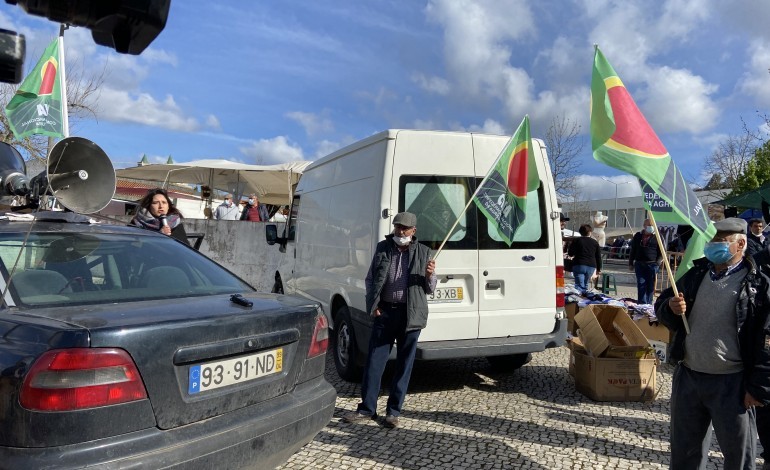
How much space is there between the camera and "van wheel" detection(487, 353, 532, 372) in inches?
242

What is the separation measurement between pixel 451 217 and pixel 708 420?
108 inches

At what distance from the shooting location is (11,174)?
4504mm

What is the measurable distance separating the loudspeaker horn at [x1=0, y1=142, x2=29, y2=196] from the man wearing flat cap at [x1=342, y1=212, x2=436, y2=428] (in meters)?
2.79

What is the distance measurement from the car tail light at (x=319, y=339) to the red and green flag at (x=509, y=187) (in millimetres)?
2212

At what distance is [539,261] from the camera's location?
5457mm

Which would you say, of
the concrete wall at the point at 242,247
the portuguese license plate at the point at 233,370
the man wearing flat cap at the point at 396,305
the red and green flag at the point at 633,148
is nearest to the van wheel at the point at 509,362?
the man wearing flat cap at the point at 396,305

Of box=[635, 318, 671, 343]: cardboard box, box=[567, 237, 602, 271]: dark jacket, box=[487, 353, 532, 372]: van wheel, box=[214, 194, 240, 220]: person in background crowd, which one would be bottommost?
box=[487, 353, 532, 372]: van wheel

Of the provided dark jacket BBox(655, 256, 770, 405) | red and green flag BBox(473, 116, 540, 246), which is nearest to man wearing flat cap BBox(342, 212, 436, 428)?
red and green flag BBox(473, 116, 540, 246)

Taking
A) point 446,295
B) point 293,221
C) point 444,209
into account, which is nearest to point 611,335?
point 446,295

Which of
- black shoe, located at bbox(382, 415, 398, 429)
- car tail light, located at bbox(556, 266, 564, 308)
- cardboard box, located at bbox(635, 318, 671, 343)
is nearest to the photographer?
black shoe, located at bbox(382, 415, 398, 429)

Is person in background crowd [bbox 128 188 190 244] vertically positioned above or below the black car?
above

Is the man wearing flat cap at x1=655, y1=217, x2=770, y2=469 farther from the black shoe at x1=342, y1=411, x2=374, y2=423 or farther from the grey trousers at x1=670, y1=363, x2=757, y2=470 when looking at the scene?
the black shoe at x1=342, y1=411, x2=374, y2=423

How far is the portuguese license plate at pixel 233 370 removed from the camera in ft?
8.28

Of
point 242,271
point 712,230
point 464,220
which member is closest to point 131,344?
point 712,230
